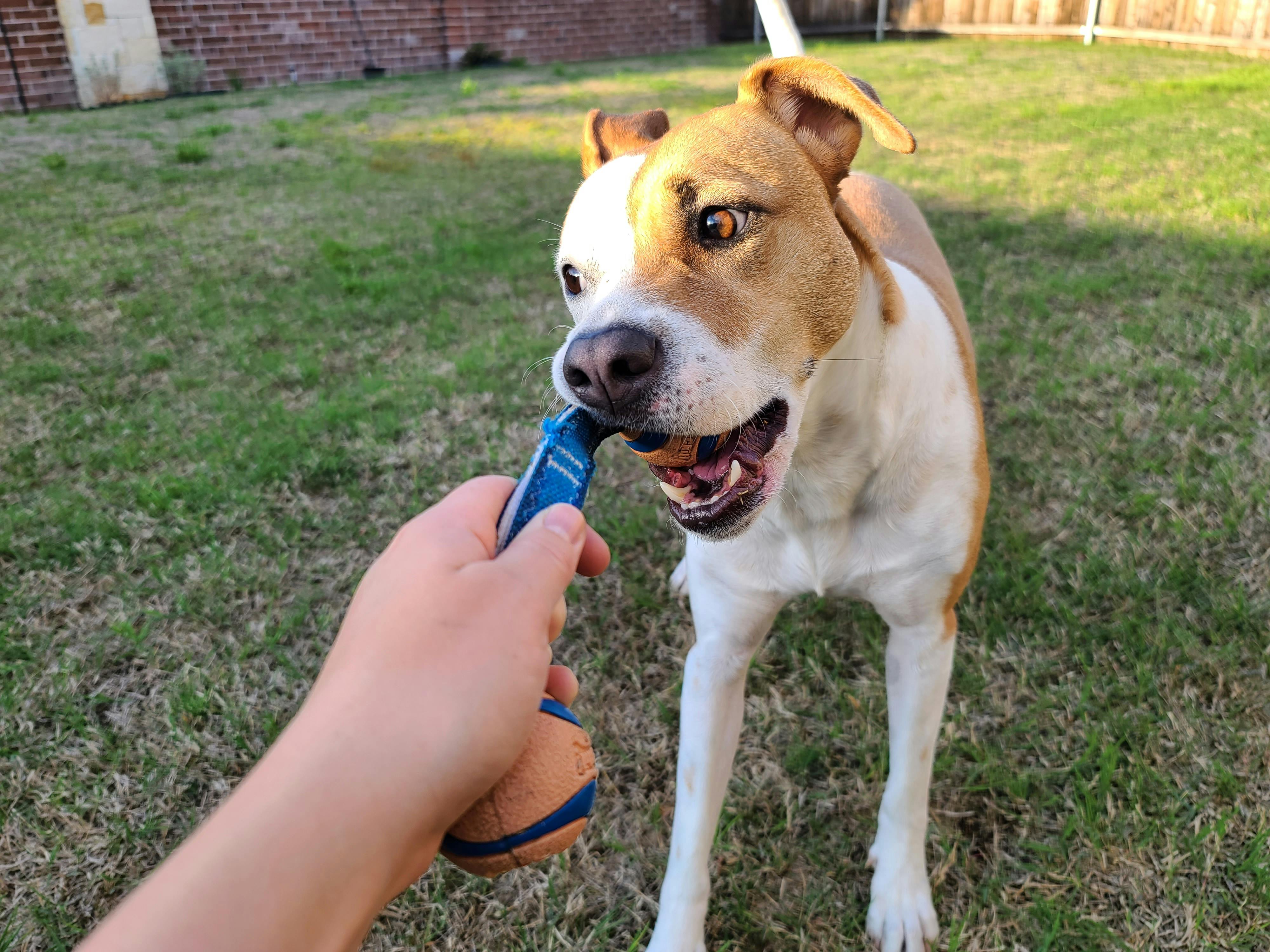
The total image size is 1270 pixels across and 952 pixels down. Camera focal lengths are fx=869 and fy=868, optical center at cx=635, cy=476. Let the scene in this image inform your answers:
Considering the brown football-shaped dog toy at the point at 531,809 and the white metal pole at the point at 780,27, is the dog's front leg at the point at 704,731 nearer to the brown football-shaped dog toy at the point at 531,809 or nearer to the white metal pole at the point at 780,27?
the brown football-shaped dog toy at the point at 531,809

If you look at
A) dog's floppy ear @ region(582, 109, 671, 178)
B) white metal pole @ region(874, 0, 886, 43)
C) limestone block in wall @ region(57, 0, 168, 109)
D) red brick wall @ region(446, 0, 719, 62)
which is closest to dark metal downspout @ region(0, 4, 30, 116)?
limestone block in wall @ region(57, 0, 168, 109)

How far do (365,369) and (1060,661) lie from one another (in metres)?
3.42

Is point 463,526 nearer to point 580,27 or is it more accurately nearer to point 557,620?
point 557,620

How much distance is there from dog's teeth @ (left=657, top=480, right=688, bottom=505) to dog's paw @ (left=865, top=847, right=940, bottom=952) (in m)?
1.03

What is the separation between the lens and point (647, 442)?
66.6 inches

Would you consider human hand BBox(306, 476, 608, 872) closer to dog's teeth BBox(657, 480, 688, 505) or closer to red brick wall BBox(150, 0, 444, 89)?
dog's teeth BBox(657, 480, 688, 505)

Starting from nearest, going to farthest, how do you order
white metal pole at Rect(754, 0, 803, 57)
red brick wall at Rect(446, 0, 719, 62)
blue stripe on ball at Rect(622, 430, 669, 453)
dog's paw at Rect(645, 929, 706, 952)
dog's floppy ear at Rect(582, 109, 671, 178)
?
blue stripe on ball at Rect(622, 430, 669, 453) → dog's paw at Rect(645, 929, 706, 952) → dog's floppy ear at Rect(582, 109, 671, 178) → white metal pole at Rect(754, 0, 803, 57) → red brick wall at Rect(446, 0, 719, 62)

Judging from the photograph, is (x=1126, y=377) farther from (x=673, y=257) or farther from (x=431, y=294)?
(x=431, y=294)

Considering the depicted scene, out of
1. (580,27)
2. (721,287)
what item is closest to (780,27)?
(721,287)

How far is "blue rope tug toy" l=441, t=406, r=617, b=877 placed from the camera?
3.75ft

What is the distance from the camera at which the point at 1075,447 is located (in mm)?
3525

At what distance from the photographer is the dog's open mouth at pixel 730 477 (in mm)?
1705

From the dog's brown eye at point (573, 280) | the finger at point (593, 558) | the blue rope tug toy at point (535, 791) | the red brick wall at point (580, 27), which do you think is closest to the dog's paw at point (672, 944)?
the blue rope tug toy at point (535, 791)

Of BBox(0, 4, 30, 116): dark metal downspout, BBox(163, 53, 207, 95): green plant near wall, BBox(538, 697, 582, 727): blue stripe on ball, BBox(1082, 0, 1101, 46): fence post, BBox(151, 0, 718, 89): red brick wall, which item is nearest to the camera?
BBox(538, 697, 582, 727): blue stripe on ball
